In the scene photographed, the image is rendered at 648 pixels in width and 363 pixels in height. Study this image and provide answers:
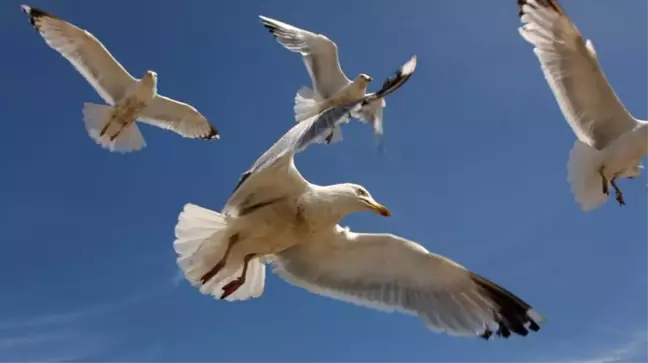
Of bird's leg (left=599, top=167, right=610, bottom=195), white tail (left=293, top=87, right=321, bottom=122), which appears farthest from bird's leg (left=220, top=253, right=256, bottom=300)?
white tail (left=293, top=87, right=321, bottom=122)

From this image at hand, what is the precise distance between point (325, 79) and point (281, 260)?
20.6ft

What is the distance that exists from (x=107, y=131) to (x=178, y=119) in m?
1.28

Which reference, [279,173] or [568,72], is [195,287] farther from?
[568,72]

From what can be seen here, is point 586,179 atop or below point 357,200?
atop

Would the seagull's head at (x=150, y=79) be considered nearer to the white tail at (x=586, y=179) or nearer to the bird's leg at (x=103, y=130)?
the bird's leg at (x=103, y=130)

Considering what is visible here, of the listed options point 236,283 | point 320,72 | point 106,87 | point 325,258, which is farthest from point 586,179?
point 106,87

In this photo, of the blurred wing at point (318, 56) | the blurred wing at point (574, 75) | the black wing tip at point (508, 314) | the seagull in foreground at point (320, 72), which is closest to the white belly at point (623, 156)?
the blurred wing at point (574, 75)

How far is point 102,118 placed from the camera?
10.3m

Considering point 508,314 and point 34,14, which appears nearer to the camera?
point 508,314

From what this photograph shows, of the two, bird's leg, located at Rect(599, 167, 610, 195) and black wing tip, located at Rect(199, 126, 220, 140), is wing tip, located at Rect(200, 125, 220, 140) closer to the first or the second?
black wing tip, located at Rect(199, 126, 220, 140)

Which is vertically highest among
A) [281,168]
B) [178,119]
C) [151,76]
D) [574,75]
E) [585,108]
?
[151,76]

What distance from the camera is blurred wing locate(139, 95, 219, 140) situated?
11039 millimetres

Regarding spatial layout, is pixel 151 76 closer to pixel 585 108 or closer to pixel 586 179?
pixel 585 108

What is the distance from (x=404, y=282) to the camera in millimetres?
4414
